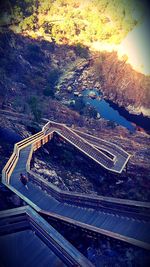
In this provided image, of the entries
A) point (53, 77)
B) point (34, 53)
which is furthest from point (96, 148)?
point (34, 53)

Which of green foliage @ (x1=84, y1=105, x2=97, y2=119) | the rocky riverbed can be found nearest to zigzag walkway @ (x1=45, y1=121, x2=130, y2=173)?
the rocky riverbed

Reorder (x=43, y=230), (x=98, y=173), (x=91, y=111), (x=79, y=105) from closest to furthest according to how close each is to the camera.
Answer: (x=43, y=230), (x=98, y=173), (x=91, y=111), (x=79, y=105)

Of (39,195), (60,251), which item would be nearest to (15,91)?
(39,195)

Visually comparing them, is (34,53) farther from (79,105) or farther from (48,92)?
(79,105)

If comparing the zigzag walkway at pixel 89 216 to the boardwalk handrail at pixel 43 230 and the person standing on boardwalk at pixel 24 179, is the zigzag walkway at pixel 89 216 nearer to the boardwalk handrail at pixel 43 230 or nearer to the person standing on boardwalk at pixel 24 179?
the person standing on boardwalk at pixel 24 179

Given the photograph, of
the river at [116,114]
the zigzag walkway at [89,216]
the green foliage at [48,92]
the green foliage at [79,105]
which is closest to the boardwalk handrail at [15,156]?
the zigzag walkway at [89,216]

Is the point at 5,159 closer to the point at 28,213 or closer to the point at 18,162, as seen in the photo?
the point at 18,162

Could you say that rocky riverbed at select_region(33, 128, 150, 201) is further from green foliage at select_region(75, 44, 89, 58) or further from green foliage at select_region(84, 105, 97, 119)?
green foliage at select_region(75, 44, 89, 58)
